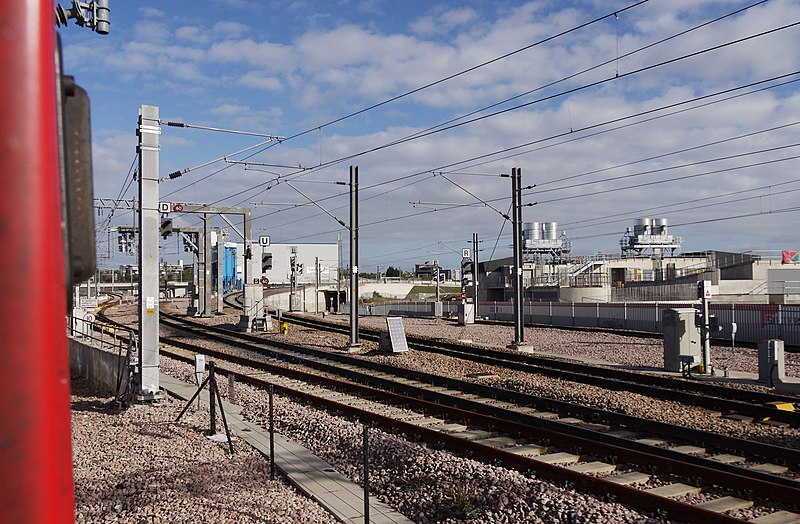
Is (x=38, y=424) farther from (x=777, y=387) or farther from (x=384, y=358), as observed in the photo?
(x=384, y=358)

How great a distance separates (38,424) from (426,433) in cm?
975

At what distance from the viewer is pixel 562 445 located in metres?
10.8

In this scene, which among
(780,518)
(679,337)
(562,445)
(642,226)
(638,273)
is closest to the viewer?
(780,518)

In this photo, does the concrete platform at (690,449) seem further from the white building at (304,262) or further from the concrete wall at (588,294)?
the white building at (304,262)

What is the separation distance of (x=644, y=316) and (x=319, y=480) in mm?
28195

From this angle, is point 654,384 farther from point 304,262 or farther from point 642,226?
point 304,262

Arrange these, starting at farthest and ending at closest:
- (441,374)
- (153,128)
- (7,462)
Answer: (441,374), (153,128), (7,462)

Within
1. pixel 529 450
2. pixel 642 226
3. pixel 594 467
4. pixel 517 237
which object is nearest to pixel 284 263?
pixel 642 226

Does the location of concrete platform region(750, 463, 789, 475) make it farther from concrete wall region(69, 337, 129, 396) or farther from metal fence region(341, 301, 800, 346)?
concrete wall region(69, 337, 129, 396)

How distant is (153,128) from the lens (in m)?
14.6

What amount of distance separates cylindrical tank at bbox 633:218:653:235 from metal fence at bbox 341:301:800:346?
38255 millimetres

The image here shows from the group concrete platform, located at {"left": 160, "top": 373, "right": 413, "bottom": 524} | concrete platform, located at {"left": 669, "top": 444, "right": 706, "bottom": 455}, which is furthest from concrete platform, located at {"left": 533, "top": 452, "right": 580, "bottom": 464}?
concrete platform, located at {"left": 160, "top": 373, "right": 413, "bottom": 524}

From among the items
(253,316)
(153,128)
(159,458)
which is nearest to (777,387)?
(159,458)

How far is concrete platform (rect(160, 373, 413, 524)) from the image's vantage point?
787 centimetres
